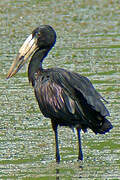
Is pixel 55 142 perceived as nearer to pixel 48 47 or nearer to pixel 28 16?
pixel 48 47

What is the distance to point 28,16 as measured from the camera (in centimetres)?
2209

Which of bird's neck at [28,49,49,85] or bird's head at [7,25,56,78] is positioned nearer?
bird's neck at [28,49,49,85]

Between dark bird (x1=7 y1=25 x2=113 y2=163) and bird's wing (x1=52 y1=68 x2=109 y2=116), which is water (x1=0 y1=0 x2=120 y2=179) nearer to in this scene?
dark bird (x1=7 y1=25 x2=113 y2=163)

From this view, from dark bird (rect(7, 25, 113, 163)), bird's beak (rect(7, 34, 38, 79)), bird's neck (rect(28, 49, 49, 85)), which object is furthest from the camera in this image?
bird's beak (rect(7, 34, 38, 79))

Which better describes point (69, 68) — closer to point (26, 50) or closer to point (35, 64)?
point (26, 50)

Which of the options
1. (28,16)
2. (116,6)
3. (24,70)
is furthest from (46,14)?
(24,70)

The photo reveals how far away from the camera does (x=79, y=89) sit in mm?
9023

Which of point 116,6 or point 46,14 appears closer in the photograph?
point 46,14

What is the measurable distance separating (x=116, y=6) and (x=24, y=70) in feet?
32.6

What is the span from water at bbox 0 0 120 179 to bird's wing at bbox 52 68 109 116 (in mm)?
718

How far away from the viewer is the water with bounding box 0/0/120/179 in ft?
29.3

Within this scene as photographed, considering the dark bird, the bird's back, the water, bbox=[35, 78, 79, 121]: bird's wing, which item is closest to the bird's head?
the dark bird

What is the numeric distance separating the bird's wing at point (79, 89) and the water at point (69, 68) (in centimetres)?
72

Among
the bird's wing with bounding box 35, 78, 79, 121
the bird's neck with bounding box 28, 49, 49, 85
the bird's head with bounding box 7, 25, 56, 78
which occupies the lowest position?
the bird's wing with bounding box 35, 78, 79, 121
